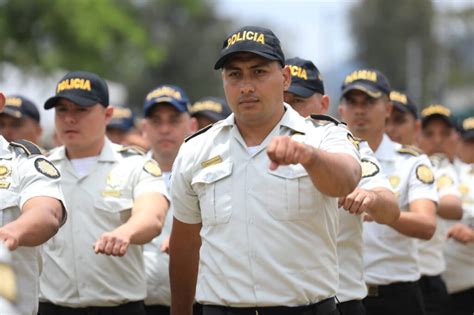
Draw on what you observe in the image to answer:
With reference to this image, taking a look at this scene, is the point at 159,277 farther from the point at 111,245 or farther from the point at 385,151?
the point at 111,245

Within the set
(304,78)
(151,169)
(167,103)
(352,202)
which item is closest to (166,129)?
(167,103)

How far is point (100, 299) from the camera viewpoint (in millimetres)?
6703

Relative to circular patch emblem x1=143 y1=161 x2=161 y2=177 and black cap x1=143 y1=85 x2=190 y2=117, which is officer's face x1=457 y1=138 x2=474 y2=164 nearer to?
black cap x1=143 y1=85 x2=190 y2=117

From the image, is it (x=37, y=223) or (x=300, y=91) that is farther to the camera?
(x=300, y=91)

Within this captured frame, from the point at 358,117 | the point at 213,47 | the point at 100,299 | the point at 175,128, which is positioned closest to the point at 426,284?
the point at 358,117

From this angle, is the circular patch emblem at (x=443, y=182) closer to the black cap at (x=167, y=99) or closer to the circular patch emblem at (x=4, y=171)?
the black cap at (x=167, y=99)

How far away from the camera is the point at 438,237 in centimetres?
901

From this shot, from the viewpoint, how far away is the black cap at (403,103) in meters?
9.33

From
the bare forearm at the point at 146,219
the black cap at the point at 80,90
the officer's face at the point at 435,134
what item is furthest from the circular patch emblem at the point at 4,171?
the officer's face at the point at 435,134

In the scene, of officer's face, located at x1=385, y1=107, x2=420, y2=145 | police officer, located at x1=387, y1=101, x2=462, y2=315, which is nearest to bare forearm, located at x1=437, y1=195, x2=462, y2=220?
police officer, located at x1=387, y1=101, x2=462, y2=315

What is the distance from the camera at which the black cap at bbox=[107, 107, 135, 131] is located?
1098 centimetres

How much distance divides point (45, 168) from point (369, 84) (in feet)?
9.65

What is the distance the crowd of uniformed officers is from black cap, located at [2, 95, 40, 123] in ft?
0.07

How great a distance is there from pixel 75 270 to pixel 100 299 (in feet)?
0.84
